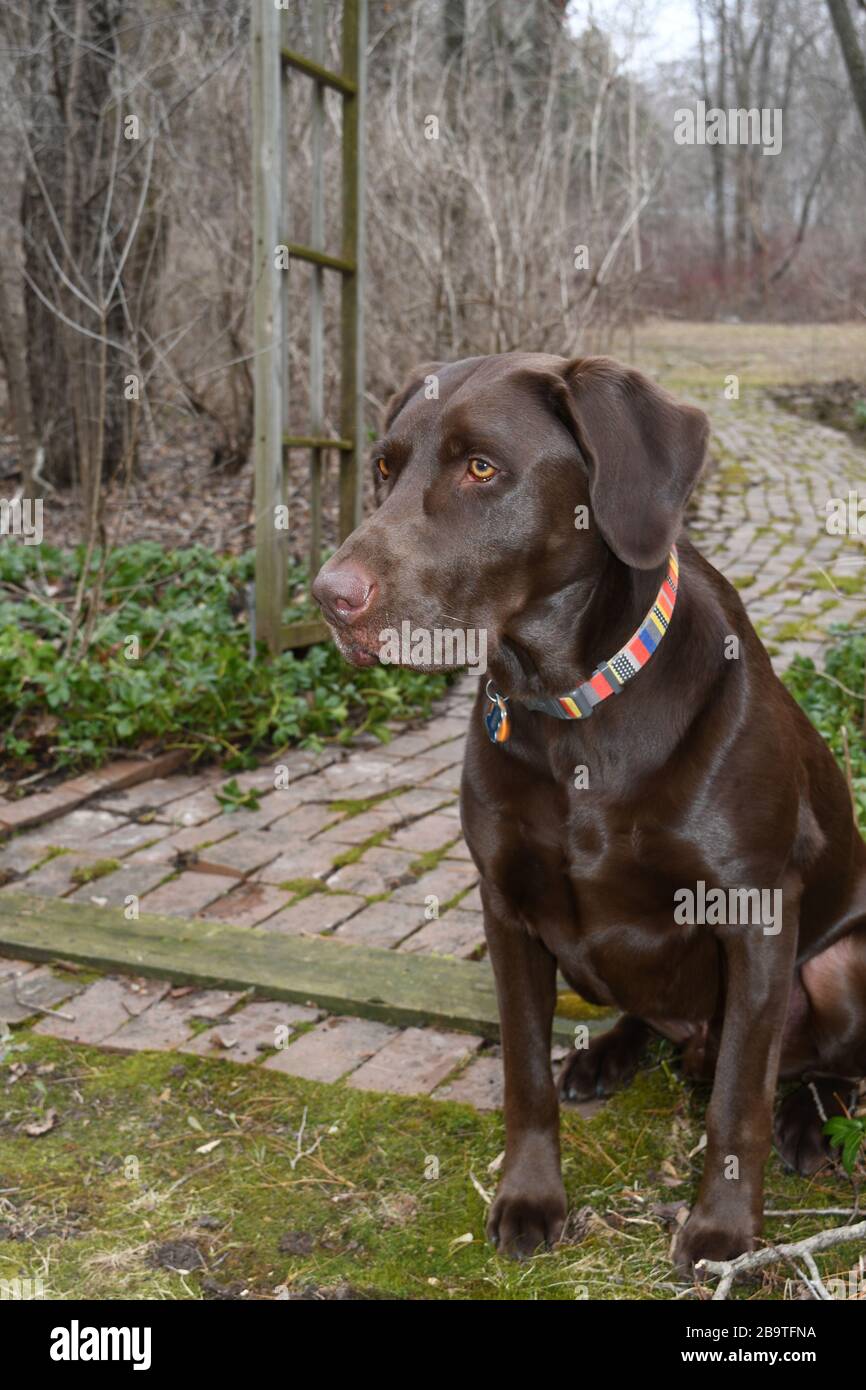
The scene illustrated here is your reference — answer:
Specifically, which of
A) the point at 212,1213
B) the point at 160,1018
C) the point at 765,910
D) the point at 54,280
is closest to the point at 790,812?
the point at 765,910

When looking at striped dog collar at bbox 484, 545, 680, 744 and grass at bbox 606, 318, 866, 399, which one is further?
grass at bbox 606, 318, 866, 399

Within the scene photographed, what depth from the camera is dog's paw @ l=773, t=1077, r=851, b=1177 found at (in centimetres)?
284

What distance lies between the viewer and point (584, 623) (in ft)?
8.21

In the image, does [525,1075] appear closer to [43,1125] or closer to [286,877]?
[43,1125]

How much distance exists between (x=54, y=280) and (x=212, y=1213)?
6828 mm

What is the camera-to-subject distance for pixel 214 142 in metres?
9.20

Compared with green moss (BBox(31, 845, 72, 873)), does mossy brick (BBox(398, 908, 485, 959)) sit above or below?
below

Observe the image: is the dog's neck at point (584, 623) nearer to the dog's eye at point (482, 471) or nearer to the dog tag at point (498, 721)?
A: the dog tag at point (498, 721)

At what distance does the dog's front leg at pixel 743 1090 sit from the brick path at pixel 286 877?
71 centimetres

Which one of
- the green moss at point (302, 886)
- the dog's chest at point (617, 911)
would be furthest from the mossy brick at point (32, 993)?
the dog's chest at point (617, 911)

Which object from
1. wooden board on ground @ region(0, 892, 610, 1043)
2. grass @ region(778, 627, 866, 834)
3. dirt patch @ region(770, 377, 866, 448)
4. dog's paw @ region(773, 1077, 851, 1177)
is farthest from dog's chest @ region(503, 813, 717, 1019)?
dirt patch @ region(770, 377, 866, 448)

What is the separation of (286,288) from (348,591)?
4.20 meters

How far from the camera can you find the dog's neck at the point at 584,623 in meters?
2.48

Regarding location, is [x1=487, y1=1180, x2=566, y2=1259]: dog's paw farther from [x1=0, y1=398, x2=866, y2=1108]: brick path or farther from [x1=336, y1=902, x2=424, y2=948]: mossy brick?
[x1=336, y1=902, x2=424, y2=948]: mossy brick
